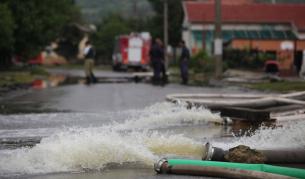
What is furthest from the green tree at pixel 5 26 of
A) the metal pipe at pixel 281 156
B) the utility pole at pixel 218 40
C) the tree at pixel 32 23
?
the metal pipe at pixel 281 156

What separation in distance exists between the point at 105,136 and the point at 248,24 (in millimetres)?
57818

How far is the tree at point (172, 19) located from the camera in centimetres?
8038

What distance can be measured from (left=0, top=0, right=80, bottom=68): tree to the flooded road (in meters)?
22.9

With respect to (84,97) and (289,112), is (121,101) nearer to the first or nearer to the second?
(84,97)

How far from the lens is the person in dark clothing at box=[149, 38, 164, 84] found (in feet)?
111

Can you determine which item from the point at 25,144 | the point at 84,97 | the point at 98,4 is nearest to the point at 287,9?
the point at 84,97

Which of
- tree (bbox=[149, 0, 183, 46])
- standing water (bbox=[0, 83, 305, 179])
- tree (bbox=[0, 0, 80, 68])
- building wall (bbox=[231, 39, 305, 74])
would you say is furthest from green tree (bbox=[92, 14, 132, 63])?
standing water (bbox=[0, 83, 305, 179])

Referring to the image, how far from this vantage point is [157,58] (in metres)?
33.7

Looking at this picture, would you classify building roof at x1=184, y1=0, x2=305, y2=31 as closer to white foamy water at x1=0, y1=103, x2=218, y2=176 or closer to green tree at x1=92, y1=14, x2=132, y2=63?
green tree at x1=92, y1=14, x2=132, y2=63

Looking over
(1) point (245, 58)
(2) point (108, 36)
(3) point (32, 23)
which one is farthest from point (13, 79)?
(2) point (108, 36)

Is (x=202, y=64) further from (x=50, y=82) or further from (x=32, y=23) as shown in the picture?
(x=50, y=82)

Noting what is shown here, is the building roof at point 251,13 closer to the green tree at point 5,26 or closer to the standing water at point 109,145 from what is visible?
the green tree at point 5,26

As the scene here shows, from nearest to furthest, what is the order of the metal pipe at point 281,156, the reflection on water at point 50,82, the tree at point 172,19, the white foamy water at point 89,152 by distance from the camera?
1. the white foamy water at point 89,152
2. the metal pipe at point 281,156
3. the reflection on water at point 50,82
4. the tree at point 172,19

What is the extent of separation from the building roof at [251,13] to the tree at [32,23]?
64.9 feet
